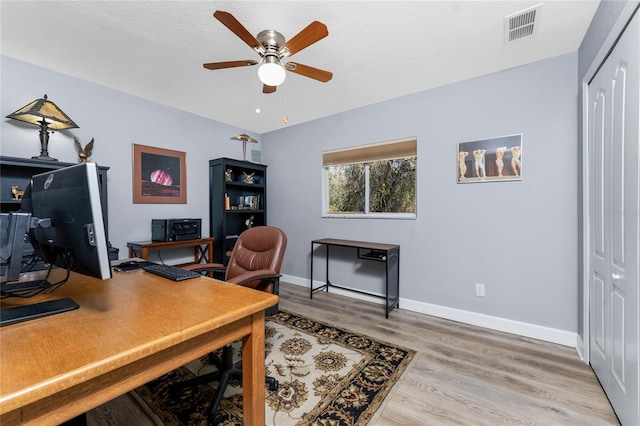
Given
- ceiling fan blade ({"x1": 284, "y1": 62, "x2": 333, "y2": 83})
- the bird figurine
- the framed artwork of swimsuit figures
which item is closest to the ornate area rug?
the framed artwork of swimsuit figures

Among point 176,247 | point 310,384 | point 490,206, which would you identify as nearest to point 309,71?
point 490,206

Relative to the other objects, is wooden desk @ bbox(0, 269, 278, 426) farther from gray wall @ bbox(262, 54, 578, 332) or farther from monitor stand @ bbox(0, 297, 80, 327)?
gray wall @ bbox(262, 54, 578, 332)

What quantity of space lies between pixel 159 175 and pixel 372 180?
2780 mm

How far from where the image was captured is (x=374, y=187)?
3.62m

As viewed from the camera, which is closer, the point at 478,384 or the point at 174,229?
the point at 478,384

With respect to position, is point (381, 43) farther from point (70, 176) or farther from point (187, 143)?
point (187, 143)

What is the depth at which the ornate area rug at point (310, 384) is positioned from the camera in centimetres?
156

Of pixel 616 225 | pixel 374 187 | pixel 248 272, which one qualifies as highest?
pixel 374 187

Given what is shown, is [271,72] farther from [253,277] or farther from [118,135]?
[118,135]

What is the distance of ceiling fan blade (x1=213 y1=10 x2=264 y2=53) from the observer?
56.6 inches

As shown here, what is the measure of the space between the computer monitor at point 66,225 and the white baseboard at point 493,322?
2975mm

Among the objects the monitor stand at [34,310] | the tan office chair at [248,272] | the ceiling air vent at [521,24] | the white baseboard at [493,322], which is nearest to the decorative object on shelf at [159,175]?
the tan office chair at [248,272]

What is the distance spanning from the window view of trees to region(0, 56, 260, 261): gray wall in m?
1.89

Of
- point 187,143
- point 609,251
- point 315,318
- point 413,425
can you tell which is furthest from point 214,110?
point 609,251
